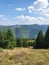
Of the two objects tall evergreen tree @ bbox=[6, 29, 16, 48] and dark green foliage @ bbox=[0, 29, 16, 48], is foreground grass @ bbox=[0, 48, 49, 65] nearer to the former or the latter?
dark green foliage @ bbox=[0, 29, 16, 48]

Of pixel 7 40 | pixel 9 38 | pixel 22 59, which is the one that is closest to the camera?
pixel 22 59

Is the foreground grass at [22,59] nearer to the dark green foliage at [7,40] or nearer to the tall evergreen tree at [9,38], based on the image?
the dark green foliage at [7,40]

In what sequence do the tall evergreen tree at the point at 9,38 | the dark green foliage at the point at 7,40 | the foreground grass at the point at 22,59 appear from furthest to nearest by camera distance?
the tall evergreen tree at the point at 9,38 → the dark green foliage at the point at 7,40 → the foreground grass at the point at 22,59

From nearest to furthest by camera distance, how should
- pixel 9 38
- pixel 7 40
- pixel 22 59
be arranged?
pixel 22 59 < pixel 7 40 < pixel 9 38

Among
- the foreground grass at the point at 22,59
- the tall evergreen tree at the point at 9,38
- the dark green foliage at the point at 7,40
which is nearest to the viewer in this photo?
the foreground grass at the point at 22,59

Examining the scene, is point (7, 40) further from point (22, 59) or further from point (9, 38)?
point (22, 59)

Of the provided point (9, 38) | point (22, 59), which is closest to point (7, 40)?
point (9, 38)

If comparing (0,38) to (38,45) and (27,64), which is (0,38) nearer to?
(38,45)

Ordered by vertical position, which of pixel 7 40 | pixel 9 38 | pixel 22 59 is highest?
pixel 22 59

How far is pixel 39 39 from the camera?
236 feet

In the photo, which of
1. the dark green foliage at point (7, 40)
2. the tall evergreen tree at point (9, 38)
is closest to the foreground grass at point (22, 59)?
the dark green foliage at point (7, 40)

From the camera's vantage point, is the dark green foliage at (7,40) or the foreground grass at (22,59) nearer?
the foreground grass at (22,59)

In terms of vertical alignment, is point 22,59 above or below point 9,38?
above

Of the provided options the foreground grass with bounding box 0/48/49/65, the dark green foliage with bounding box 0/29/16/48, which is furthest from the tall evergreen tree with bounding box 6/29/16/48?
the foreground grass with bounding box 0/48/49/65
